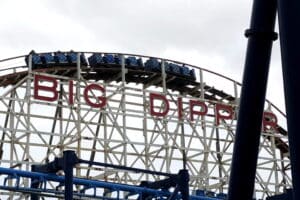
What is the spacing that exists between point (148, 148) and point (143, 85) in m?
3.12

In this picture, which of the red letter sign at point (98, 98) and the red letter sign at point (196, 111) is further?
the red letter sign at point (196, 111)

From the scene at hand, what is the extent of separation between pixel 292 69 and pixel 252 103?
108cm

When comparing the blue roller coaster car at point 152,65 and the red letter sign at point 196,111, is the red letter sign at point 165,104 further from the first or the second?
the blue roller coaster car at point 152,65

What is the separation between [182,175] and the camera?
16.1m

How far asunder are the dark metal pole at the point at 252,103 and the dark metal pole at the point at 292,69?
0.82 m

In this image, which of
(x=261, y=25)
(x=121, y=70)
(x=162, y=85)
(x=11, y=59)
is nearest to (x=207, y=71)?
(x=162, y=85)

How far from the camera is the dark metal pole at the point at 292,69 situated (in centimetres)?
656

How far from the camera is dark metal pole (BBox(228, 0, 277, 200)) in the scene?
25.1 feet

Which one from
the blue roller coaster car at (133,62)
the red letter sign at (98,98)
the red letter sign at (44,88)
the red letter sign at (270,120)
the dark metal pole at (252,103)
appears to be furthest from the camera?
the red letter sign at (270,120)

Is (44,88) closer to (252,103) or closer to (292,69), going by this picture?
(252,103)

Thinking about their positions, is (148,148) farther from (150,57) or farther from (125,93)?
(150,57)

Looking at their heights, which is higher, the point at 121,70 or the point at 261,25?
the point at 121,70

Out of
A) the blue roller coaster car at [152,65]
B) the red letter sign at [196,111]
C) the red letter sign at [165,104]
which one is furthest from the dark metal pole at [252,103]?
the blue roller coaster car at [152,65]

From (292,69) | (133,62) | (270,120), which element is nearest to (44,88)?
(133,62)
